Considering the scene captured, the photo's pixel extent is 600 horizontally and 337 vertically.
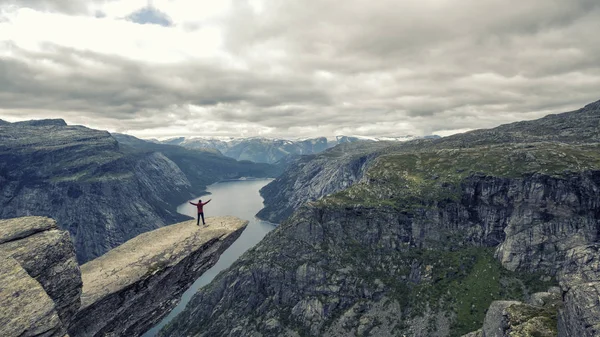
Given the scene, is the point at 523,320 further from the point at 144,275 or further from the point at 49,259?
the point at 49,259

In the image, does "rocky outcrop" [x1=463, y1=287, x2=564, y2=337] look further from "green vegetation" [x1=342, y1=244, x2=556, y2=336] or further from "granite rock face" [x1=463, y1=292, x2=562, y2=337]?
"green vegetation" [x1=342, y1=244, x2=556, y2=336]

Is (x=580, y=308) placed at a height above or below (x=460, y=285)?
above

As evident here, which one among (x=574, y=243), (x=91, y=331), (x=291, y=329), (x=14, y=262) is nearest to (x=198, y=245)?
(x=91, y=331)

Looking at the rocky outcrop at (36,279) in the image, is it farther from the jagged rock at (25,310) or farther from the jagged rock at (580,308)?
the jagged rock at (580,308)

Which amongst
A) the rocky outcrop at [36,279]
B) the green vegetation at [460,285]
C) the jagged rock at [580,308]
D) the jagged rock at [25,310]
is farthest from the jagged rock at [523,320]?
the green vegetation at [460,285]

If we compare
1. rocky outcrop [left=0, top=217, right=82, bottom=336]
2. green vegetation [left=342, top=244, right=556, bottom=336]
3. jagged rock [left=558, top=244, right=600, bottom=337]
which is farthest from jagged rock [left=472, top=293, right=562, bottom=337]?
green vegetation [left=342, top=244, right=556, bottom=336]

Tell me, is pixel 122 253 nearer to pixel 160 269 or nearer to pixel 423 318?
pixel 160 269

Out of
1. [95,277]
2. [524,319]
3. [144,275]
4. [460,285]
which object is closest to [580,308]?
[524,319]
